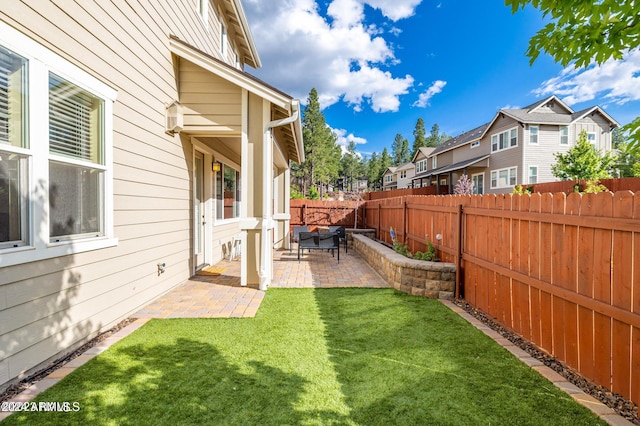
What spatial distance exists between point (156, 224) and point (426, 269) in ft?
14.6

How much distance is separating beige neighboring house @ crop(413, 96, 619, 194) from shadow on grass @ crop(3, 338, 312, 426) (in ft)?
70.4

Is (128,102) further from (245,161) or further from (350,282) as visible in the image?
(350,282)

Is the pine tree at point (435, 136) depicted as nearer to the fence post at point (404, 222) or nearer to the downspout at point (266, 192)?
the fence post at point (404, 222)

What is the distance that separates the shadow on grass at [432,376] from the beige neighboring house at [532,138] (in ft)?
63.9

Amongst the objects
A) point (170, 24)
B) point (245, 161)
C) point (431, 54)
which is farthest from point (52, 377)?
point (431, 54)

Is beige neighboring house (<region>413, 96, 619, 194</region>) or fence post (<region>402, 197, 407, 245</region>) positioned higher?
beige neighboring house (<region>413, 96, 619, 194</region>)

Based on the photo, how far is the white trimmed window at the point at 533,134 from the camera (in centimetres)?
2011

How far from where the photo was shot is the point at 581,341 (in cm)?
262

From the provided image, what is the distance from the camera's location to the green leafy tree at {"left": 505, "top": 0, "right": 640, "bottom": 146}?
6.95ft

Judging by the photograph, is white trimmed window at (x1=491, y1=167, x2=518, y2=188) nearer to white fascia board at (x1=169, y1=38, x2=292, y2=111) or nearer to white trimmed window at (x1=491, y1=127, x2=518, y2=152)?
white trimmed window at (x1=491, y1=127, x2=518, y2=152)

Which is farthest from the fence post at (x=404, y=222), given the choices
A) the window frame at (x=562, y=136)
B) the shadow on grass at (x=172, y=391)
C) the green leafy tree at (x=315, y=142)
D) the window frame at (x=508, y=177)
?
the green leafy tree at (x=315, y=142)

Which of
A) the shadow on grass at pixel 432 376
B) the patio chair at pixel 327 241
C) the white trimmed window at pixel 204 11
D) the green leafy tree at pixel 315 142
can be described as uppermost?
the green leafy tree at pixel 315 142

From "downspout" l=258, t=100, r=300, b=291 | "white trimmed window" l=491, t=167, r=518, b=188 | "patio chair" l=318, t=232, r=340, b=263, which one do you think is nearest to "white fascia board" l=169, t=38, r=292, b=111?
"downspout" l=258, t=100, r=300, b=291

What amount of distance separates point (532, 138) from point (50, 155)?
24.4 meters
